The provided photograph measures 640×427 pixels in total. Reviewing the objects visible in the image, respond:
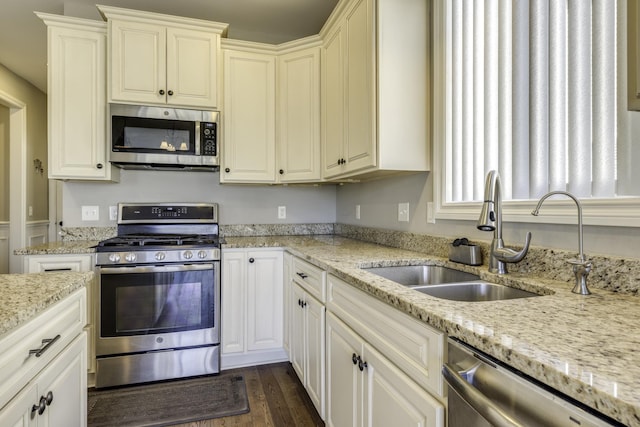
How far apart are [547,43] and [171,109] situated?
7.48 feet

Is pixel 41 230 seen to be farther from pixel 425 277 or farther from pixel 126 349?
pixel 425 277

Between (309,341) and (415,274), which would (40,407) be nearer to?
(309,341)

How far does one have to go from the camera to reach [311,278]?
190cm

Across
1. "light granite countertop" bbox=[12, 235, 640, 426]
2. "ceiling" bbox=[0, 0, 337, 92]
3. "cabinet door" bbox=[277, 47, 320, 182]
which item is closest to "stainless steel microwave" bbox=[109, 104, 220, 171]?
"cabinet door" bbox=[277, 47, 320, 182]

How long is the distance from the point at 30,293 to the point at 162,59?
1995 mm

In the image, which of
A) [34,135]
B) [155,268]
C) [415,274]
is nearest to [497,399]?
[415,274]

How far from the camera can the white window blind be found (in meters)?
1.07

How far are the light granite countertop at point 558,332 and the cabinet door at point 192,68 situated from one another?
1.95 m

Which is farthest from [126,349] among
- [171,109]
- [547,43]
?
[547,43]

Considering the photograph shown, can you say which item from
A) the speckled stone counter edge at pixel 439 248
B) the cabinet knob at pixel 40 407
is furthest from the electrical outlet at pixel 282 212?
the cabinet knob at pixel 40 407

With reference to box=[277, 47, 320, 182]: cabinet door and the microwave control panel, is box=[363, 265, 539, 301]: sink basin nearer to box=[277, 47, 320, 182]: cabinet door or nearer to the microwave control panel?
box=[277, 47, 320, 182]: cabinet door

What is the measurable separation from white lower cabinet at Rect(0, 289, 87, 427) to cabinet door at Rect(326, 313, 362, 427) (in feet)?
3.18

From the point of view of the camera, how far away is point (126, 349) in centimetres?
223

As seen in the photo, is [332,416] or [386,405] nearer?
[386,405]
